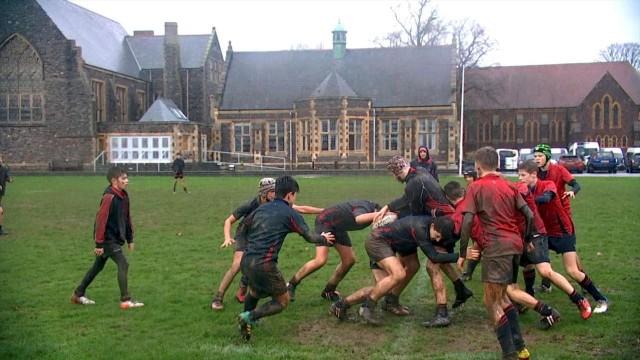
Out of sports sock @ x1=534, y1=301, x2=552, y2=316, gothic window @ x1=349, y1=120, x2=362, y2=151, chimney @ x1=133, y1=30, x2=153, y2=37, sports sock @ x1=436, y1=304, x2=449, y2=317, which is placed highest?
chimney @ x1=133, y1=30, x2=153, y2=37

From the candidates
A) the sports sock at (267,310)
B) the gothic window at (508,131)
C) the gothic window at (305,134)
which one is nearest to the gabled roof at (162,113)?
the gothic window at (305,134)

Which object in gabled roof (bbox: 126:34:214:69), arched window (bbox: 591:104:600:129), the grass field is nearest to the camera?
the grass field

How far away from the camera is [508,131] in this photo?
76250 millimetres

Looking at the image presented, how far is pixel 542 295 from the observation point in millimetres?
9117

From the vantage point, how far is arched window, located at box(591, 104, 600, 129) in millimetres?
72125

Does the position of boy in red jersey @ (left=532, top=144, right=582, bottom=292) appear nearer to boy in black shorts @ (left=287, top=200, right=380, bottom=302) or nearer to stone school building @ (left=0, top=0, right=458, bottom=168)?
boy in black shorts @ (left=287, top=200, right=380, bottom=302)

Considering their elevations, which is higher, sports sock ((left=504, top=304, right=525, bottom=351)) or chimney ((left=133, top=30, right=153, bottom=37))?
chimney ((left=133, top=30, right=153, bottom=37))

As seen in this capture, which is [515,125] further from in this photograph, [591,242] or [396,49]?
[591,242]

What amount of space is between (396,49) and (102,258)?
4969cm

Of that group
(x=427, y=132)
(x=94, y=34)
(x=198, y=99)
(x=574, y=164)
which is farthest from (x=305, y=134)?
(x=574, y=164)

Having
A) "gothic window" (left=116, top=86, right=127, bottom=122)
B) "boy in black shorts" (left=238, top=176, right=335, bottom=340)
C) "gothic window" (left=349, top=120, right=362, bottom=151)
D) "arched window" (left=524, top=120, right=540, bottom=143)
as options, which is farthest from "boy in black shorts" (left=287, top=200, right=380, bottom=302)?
"arched window" (left=524, top=120, right=540, bottom=143)

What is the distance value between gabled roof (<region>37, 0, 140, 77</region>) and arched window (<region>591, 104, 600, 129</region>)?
46414mm

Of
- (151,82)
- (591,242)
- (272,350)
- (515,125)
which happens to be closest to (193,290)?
(272,350)

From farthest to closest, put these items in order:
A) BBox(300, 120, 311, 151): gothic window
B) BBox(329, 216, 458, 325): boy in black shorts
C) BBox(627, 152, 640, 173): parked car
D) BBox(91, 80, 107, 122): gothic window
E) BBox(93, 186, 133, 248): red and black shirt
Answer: BBox(91, 80, 107, 122): gothic window → BBox(300, 120, 311, 151): gothic window → BBox(627, 152, 640, 173): parked car → BBox(93, 186, 133, 248): red and black shirt → BBox(329, 216, 458, 325): boy in black shorts
